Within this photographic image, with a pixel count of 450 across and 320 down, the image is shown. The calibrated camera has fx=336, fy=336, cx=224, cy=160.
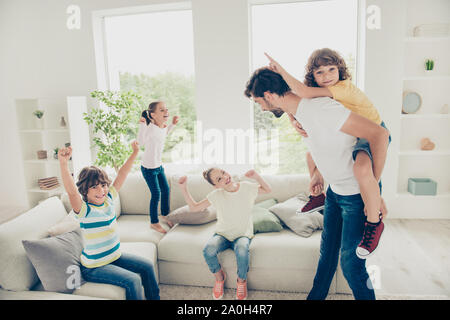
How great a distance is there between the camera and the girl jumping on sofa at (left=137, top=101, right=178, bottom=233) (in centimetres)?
266

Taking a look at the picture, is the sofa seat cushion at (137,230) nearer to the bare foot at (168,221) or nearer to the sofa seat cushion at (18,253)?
the bare foot at (168,221)

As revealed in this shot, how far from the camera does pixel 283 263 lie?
6.97 ft

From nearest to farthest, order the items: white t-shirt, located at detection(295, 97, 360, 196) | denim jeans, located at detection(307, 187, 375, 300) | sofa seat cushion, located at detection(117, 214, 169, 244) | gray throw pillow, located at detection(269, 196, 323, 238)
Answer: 1. white t-shirt, located at detection(295, 97, 360, 196)
2. denim jeans, located at detection(307, 187, 375, 300)
3. gray throw pillow, located at detection(269, 196, 323, 238)
4. sofa seat cushion, located at detection(117, 214, 169, 244)

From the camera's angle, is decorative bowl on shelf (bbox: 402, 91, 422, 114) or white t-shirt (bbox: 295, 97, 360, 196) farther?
decorative bowl on shelf (bbox: 402, 91, 422, 114)

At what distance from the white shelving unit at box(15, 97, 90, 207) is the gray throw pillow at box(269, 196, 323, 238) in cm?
250

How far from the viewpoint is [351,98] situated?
1514 millimetres

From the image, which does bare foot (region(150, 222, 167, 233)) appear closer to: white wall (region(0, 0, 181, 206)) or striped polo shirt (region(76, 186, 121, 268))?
striped polo shirt (region(76, 186, 121, 268))

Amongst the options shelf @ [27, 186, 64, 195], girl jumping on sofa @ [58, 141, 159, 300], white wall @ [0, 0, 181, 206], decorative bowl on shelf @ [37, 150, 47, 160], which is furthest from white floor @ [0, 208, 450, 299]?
white wall @ [0, 0, 181, 206]

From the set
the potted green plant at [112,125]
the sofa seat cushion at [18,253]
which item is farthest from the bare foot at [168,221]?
the potted green plant at [112,125]

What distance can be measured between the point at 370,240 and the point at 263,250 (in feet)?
2.75

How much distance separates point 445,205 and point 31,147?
15.6ft

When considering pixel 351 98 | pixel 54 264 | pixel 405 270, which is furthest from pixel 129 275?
pixel 405 270

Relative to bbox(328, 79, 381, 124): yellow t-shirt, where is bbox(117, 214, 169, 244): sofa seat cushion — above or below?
below

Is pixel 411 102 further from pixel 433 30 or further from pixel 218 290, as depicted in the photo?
pixel 218 290
